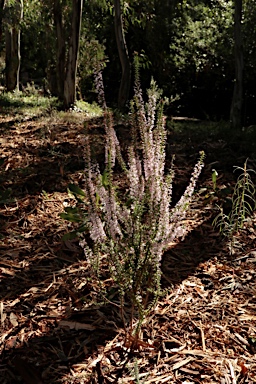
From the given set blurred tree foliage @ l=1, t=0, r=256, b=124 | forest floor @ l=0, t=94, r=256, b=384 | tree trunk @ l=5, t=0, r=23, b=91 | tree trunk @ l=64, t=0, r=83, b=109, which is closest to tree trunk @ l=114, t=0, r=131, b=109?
tree trunk @ l=64, t=0, r=83, b=109

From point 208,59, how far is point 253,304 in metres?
8.07

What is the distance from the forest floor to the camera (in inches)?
86.1

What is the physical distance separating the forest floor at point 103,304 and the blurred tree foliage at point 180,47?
5.37 meters

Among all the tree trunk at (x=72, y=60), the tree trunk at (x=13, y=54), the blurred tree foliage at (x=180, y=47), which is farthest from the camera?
the tree trunk at (x=13, y=54)

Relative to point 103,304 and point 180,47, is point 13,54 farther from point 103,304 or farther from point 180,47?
point 103,304

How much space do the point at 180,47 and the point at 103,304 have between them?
9107 millimetres

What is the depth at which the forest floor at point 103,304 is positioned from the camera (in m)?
2.19

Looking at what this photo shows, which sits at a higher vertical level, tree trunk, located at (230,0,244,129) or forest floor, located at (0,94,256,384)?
tree trunk, located at (230,0,244,129)

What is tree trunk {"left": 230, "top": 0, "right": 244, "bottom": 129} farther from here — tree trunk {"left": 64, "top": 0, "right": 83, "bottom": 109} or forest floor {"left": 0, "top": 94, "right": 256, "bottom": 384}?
tree trunk {"left": 64, "top": 0, "right": 83, "bottom": 109}

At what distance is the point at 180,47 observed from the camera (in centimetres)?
1050

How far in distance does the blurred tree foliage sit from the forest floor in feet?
17.6

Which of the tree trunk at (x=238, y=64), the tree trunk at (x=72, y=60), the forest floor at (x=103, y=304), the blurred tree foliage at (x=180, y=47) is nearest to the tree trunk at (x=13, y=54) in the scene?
the blurred tree foliage at (x=180, y=47)

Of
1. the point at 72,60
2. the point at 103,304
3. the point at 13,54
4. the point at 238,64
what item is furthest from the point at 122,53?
the point at 103,304

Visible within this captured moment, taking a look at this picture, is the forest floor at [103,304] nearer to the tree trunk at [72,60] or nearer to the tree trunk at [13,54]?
the tree trunk at [72,60]
